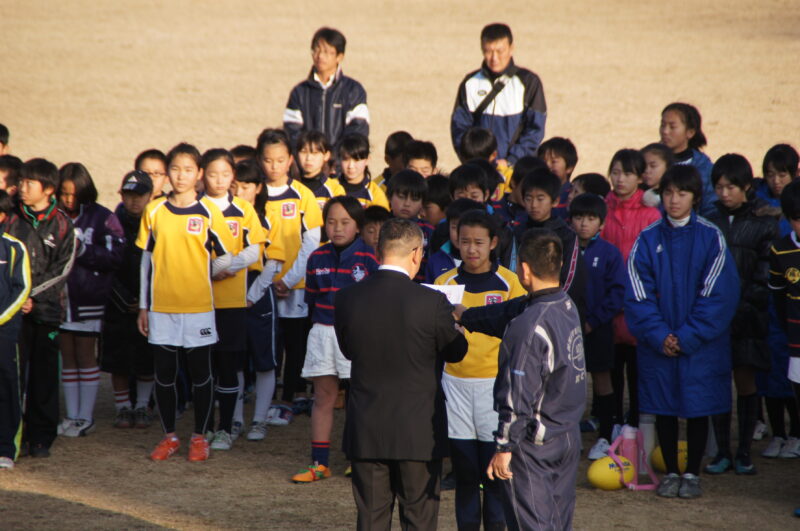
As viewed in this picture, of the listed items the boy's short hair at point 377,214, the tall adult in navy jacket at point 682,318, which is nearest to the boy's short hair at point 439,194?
the boy's short hair at point 377,214

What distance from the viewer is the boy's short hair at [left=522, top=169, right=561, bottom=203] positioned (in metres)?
6.84

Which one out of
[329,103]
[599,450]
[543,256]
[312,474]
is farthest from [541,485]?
[329,103]

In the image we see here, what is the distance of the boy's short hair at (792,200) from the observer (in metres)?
6.03

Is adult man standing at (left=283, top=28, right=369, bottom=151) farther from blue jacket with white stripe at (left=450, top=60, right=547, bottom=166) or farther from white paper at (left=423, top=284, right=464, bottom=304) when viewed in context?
white paper at (left=423, top=284, right=464, bottom=304)

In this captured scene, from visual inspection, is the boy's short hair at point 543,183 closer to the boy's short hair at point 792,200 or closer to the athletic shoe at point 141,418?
the boy's short hair at point 792,200

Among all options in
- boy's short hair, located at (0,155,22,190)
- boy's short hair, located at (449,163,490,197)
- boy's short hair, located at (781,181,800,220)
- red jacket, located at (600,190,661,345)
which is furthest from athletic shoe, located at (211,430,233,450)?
boy's short hair, located at (781,181,800,220)

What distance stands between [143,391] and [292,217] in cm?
169

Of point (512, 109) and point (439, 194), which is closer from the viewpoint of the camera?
point (439, 194)

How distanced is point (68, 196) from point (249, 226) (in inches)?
55.0

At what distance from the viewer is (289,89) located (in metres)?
23.8

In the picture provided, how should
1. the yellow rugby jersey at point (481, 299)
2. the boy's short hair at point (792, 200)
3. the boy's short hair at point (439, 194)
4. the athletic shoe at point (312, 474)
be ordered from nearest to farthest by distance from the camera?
the yellow rugby jersey at point (481, 299) → the boy's short hair at point (792, 200) → the athletic shoe at point (312, 474) → the boy's short hair at point (439, 194)

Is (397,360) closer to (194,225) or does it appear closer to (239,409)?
(194,225)

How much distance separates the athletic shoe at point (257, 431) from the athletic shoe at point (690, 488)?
2.88 metres

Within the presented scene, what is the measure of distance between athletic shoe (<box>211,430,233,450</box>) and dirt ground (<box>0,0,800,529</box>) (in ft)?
0.33
